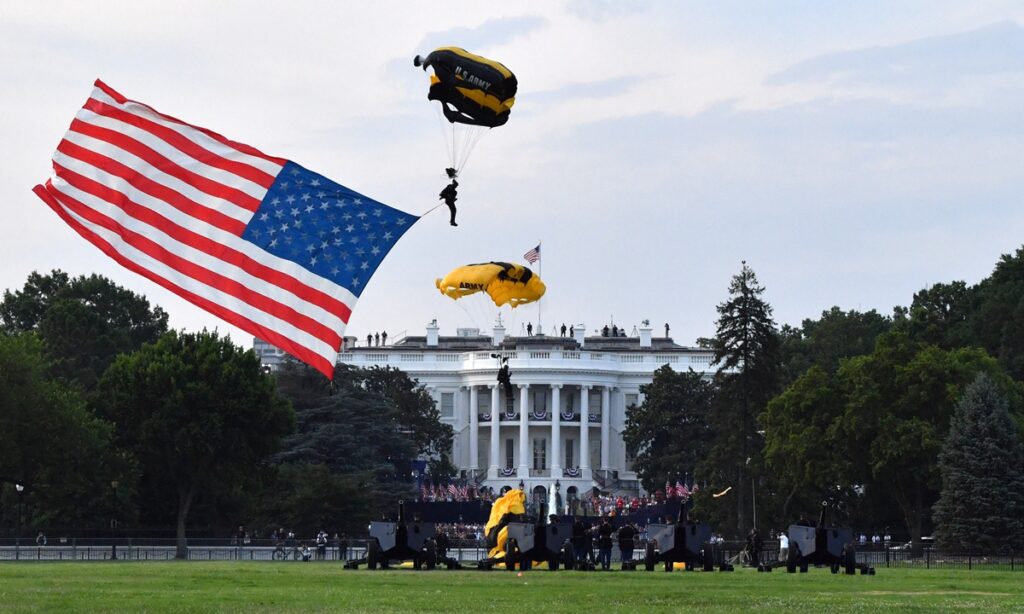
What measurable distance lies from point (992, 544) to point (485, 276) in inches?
750

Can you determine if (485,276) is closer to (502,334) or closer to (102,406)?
(102,406)

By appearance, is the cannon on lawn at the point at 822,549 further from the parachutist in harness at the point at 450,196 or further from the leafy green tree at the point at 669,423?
the leafy green tree at the point at 669,423

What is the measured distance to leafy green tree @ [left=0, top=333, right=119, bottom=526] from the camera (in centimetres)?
7069

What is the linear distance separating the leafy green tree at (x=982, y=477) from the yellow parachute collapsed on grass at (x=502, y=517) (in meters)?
21.0

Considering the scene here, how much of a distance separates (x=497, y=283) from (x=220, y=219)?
30.3 metres

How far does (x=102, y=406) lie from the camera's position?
8081 centimetres

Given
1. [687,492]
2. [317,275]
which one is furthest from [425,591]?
[687,492]

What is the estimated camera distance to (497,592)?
98.4 feet

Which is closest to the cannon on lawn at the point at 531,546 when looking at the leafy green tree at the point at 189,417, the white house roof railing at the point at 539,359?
the leafy green tree at the point at 189,417

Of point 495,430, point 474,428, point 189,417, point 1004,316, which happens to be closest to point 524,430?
point 495,430

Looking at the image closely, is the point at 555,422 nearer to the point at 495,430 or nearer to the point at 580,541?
the point at 495,430

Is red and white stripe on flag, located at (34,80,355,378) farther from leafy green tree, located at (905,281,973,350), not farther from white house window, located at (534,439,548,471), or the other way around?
white house window, located at (534,439,548,471)

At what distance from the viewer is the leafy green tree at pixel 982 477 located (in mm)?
62188

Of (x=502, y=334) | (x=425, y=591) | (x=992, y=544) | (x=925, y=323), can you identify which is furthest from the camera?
→ (x=502, y=334)
